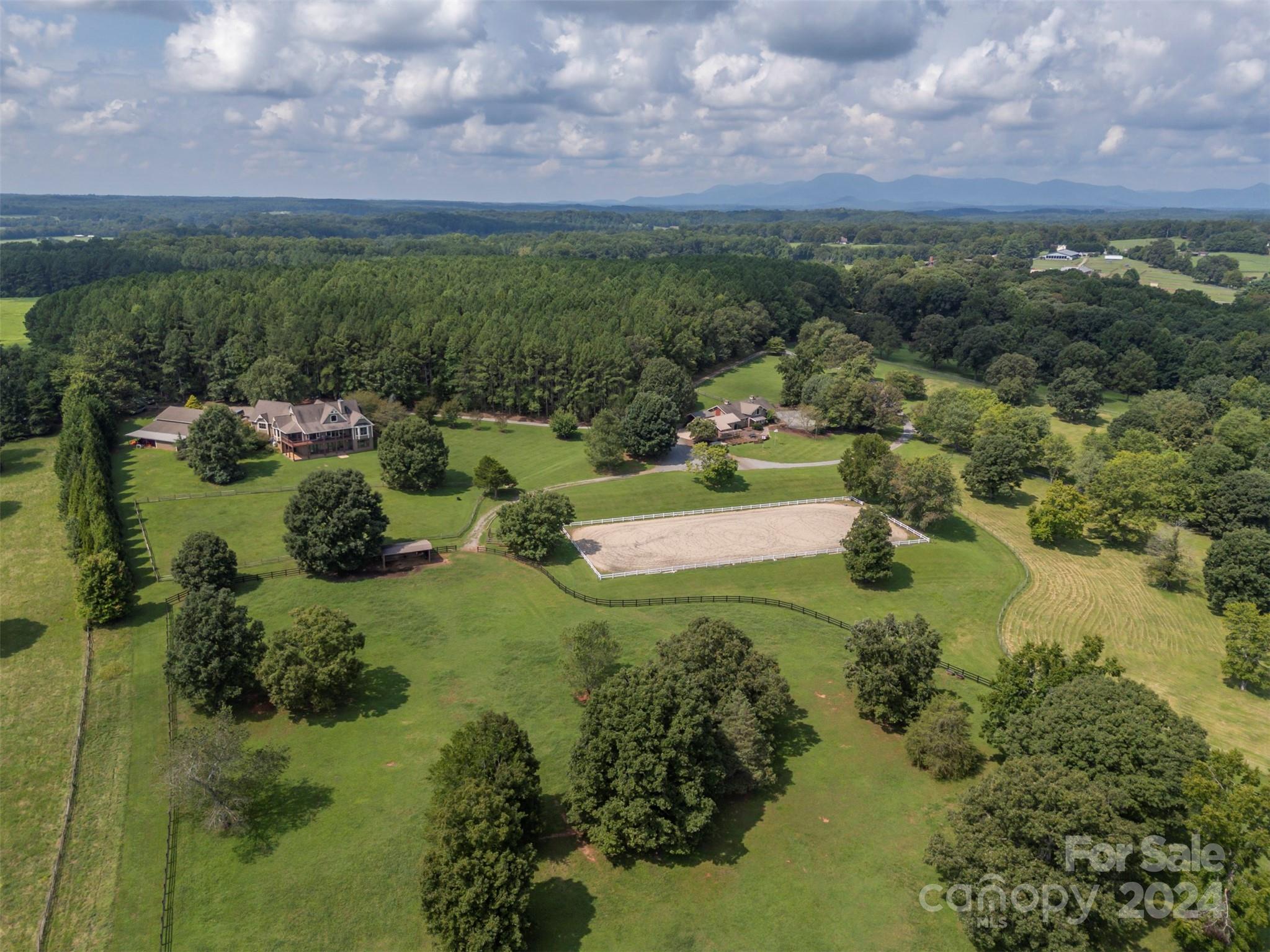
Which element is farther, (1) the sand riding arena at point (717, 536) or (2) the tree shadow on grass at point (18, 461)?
(2) the tree shadow on grass at point (18, 461)

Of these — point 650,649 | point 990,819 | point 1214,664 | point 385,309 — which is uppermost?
point 385,309

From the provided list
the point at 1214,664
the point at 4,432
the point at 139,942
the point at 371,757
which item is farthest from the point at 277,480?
the point at 1214,664

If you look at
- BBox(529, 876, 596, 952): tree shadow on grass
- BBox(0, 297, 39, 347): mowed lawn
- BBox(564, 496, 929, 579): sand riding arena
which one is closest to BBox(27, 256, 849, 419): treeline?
BBox(0, 297, 39, 347): mowed lawn

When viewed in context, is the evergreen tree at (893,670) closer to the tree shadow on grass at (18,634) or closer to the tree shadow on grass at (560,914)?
the tree shadow on grass at (560,914)

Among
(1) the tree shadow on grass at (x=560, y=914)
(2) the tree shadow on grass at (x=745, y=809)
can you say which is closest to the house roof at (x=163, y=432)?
(1) the tree shadow on grass at (x=560, y=914)

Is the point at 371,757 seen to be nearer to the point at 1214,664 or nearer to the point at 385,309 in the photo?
the point at 1214,664
